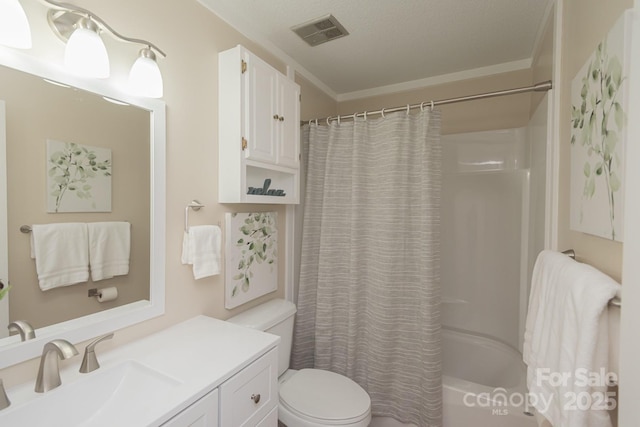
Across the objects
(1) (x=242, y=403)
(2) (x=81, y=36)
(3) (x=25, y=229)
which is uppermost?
(2) (x=81, y=36)

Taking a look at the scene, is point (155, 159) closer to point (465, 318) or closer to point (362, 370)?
point (362, 370)

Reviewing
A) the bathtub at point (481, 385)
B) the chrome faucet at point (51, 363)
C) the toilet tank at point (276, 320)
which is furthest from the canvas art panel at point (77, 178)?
the bathtub at point (481, 385)

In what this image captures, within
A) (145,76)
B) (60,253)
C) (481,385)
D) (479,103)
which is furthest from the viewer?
(479,103)

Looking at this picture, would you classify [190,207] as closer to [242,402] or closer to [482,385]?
[242,402]

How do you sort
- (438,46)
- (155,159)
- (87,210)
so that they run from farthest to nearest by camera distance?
(438,46)
(155,159)
(87,210)

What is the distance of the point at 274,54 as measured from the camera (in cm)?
188

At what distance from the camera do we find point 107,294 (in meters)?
1.11

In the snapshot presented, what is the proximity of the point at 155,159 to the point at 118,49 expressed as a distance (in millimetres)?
425

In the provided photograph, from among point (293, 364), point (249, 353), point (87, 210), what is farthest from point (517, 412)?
point (87, 210)

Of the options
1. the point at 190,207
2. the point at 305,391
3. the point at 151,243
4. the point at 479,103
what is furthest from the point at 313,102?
the point at 305,391

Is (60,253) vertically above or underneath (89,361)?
above

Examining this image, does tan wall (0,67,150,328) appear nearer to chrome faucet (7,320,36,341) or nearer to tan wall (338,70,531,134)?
chrome faucet (7,320,36,341)

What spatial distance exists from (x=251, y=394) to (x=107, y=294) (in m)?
0.67

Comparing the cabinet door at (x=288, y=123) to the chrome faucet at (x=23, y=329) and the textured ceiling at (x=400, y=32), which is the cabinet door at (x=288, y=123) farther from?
the chrome faucet at (x=23, y=329)
